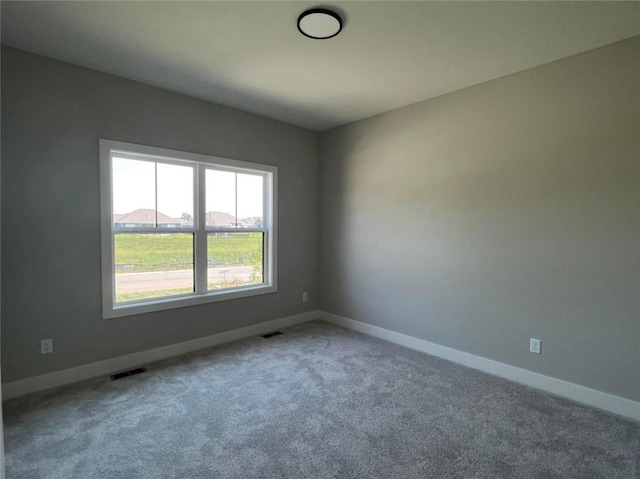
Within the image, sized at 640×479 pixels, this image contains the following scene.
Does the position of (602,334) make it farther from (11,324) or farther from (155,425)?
(11,324)

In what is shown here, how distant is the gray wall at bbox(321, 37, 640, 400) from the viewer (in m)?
2.42

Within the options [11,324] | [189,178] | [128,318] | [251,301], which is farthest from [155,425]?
[189,178]

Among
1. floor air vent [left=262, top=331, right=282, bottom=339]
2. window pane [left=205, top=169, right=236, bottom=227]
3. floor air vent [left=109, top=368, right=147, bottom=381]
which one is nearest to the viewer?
floor air vent [left=109, top=368, right=147, bottom=381]

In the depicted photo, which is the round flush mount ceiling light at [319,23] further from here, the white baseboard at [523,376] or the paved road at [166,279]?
the white baseboard at [523,376]

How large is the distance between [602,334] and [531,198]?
1133 mm

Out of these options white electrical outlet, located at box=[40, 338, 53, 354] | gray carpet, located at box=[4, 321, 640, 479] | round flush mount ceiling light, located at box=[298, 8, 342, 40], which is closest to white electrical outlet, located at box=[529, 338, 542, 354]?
gray carpet, located at box=[4, 321, 640, 479]

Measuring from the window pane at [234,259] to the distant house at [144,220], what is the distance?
17.1 inches

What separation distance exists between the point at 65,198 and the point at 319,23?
2393 millimetres

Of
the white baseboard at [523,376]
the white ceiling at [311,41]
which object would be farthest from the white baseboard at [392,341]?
the white ceiling at [311,41]

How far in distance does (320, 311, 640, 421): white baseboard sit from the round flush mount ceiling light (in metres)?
2.95

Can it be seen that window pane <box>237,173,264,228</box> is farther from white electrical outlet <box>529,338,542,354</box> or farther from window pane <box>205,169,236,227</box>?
white electrical outlet <box>529,338,542,354</box>

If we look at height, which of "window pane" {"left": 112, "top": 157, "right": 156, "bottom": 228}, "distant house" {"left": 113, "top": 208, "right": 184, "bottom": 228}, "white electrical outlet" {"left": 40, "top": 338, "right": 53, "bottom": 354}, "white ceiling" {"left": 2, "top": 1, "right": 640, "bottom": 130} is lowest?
"white electrical outlet" {"left": 40, "top": 338, "right": 53, "bottom": 354}

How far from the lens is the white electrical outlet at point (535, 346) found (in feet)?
9.15

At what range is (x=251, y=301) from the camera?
159 inches
